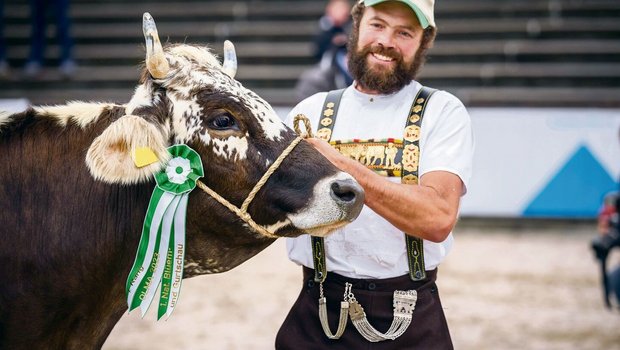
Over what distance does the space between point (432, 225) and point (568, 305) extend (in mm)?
4188

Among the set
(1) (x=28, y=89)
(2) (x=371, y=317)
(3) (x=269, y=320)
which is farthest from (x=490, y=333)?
(1) (x=28, y=89)

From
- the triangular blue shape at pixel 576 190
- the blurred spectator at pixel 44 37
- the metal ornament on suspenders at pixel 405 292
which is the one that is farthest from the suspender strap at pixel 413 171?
the blurred spectator at pixel 44 37

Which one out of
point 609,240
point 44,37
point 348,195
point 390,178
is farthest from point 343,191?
point 44,37

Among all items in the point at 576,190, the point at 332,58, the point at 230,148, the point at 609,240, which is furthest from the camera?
the point at 576,190

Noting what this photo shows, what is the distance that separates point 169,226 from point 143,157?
0.21 meters

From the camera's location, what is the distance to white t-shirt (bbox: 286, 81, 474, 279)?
105 inches

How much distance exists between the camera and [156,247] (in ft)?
8.23

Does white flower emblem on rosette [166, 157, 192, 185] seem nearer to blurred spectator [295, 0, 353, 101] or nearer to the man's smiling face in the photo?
the man's smiling face

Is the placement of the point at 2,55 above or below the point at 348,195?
below

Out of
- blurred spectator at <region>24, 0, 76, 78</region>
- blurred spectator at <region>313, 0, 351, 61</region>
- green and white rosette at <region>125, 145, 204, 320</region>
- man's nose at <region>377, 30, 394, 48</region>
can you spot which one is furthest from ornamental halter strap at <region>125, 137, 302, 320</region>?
blurred spectator at <region>24, 0, 76, 78</region>

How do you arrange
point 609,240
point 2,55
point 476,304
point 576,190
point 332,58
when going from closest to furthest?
point 609,240 → point 476,304 → point 332,58 → point 576,190 → point 2,55

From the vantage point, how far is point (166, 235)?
2.50m

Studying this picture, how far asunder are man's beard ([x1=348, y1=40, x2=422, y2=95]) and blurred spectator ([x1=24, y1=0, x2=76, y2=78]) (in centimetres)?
983

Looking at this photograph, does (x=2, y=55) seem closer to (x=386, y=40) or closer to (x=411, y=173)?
(x=386, y=40)
